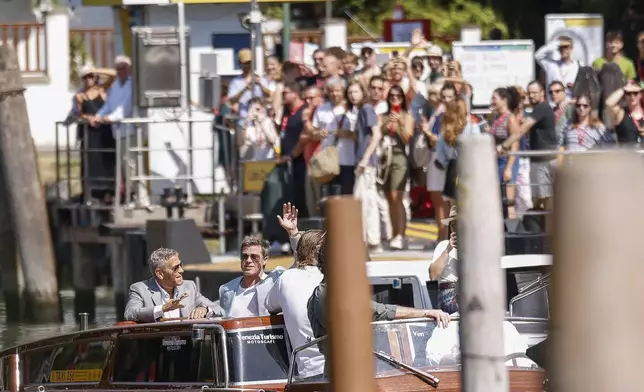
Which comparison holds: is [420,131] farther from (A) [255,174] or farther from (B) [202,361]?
(B) [202,361]

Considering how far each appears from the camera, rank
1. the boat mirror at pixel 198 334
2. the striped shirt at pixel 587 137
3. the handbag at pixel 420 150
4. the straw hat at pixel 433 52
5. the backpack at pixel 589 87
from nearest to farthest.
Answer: the boat mirror at pixel 198 334, the striped shirt at pixel 587 137, the backpack at pixel 589 87, the handbag at pixel 420 150, the straw hat at pixel 433 52

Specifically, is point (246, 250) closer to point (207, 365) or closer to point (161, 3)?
point (207, 365)

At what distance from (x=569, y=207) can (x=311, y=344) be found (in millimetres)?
3838

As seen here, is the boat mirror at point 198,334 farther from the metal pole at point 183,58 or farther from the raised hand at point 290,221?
the metal pole at point 183,58

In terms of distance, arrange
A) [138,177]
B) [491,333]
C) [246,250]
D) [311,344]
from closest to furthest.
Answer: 1. [491,333]
2. [311,344]
3. [246,250]
4. [138,177]

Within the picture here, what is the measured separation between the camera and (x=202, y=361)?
351 inches

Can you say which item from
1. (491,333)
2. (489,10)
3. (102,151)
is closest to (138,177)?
(102,151)

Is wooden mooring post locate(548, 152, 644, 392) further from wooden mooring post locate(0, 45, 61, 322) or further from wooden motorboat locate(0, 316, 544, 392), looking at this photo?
wooden mooring post locate(0, 45, 61, 322)

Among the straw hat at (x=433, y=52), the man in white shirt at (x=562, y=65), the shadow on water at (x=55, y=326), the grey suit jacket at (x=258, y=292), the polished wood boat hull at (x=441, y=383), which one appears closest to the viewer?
the polished wood boat hull at (x=441, y=383)

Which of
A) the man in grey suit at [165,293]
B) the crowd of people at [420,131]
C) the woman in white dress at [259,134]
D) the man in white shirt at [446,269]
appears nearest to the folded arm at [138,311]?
the man in grey suit at [165,293]

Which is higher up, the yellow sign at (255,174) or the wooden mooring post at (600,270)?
the yellow sign at (255,174)

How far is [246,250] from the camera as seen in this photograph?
9.96 meters

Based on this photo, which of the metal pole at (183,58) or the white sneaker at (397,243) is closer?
the white sneaker at (397,243)

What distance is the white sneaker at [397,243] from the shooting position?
15.4 metres
